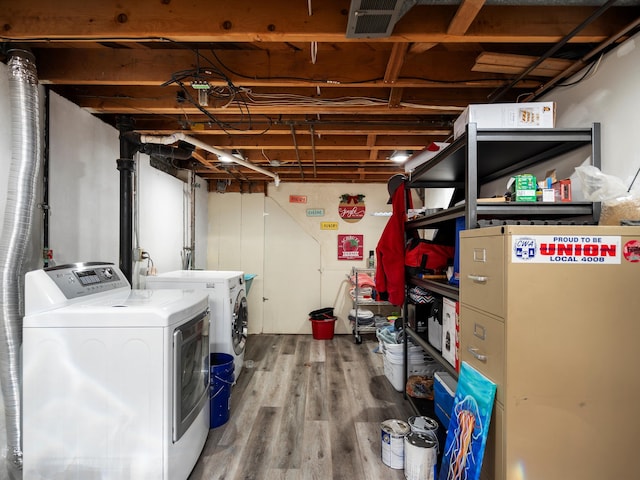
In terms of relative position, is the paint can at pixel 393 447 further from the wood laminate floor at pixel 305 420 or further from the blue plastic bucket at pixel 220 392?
the blue plastic bucket at pixel 220 392

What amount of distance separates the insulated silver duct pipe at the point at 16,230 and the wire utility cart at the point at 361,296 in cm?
353

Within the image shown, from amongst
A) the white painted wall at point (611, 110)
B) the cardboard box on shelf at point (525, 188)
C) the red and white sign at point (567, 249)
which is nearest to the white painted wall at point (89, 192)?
the red and white sign at point (567, 249)

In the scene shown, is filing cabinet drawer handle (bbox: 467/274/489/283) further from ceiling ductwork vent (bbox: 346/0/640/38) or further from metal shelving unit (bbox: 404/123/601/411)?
ceiling ductwork vent (bbox: 346/0/640/38)

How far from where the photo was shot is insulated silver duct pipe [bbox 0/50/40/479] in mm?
1608

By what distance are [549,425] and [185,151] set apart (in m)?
3.19

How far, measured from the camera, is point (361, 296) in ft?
15.4

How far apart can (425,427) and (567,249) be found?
1.34 metres

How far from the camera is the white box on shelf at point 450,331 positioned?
1.84 meters

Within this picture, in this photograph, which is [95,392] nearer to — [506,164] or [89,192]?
[89,192]

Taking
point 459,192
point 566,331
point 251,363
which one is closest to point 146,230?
point 251,363

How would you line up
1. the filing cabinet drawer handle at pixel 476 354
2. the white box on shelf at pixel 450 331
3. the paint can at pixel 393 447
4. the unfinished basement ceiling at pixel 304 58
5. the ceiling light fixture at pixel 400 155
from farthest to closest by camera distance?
1. the ceiling light fixture at pixel 400 155
2. the paint can at pixel 393 447
3. the white box on shelf at pixel 450 331
4. the unfinished basement ceiling at pixel 304 58
5. the filing cabinet drawer handle at pixel 476 354

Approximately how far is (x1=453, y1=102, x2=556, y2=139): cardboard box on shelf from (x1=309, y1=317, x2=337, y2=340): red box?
3.56 meters

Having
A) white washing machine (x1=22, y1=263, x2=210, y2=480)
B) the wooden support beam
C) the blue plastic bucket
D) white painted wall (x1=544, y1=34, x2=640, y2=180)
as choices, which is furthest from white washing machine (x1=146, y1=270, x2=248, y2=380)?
white painted wall (x1=544, y1=34, x2=640, y2=180)

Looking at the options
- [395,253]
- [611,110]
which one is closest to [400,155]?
[395,253]
